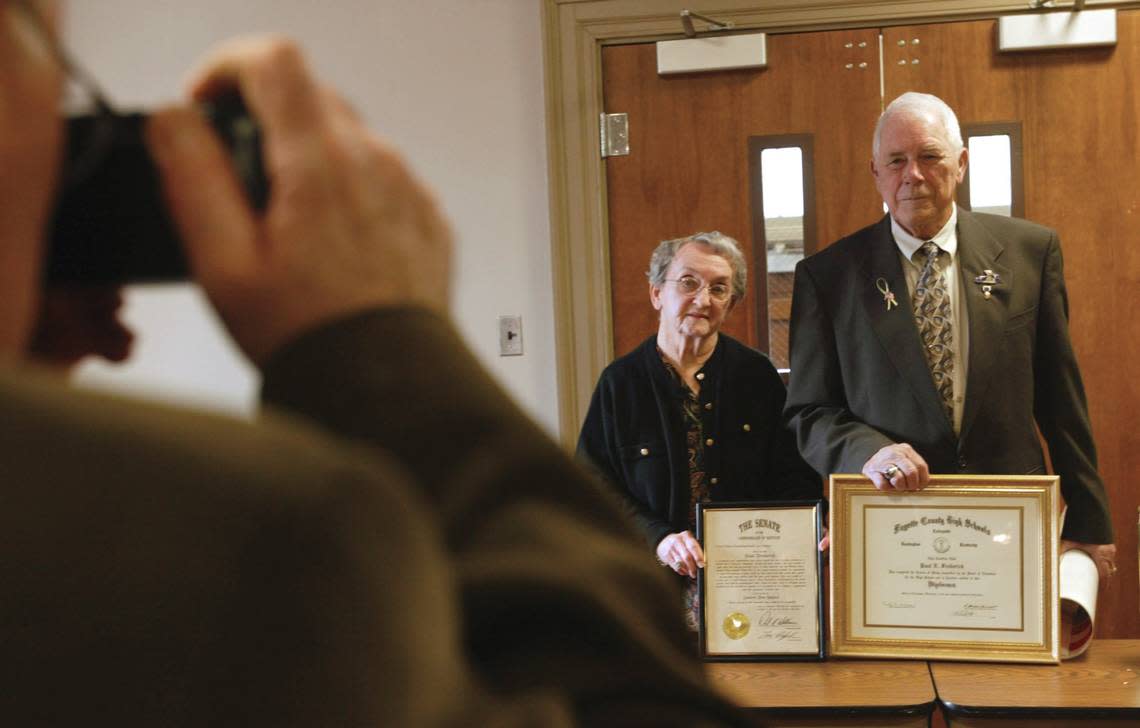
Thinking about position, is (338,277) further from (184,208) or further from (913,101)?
(913,101)

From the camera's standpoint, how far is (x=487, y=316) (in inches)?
143

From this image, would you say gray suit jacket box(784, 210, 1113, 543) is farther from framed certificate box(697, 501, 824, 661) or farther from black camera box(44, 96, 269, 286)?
black camera box(44, 96, 269, 286)

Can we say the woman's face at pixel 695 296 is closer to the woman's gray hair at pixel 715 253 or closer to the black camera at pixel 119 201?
the woman's gray hair at pixel 715 253

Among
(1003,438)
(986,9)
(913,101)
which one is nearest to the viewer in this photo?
(1003,438)

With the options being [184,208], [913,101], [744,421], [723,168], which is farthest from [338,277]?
[723,168]

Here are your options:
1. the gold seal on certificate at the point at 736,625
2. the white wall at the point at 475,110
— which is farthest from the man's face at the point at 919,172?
the white wall at the point at 475,110

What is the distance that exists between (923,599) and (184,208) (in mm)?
1871

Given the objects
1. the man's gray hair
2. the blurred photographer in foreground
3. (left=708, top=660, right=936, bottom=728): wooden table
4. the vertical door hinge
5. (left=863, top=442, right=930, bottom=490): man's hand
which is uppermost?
the vertical door hinge

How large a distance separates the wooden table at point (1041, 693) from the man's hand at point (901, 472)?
306mm

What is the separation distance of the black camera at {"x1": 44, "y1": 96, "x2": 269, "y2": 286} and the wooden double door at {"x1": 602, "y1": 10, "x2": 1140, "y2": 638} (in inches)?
129

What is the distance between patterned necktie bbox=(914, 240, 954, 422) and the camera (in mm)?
2348

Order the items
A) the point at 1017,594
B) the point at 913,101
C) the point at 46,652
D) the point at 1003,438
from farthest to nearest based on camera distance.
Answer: the point at 913,101 → the point at 1003,438 → the point at 1017,594 → the point at 46,652

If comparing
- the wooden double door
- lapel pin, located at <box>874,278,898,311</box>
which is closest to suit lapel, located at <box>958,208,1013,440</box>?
lapel pin, located at <box>874,278,898,311</box>

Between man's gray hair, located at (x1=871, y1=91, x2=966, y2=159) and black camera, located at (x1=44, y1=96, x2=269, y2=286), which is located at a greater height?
man's gray hair, located at (x1=871, y1=91, x2=966, y2=159)
